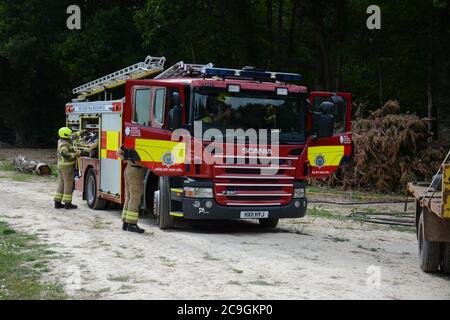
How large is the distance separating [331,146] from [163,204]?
331cm

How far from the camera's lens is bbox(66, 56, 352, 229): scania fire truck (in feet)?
39.6

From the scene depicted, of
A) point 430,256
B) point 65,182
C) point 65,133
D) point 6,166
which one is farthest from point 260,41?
point 430,256

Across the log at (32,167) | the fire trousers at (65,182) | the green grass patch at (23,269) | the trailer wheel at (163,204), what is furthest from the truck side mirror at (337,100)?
the log at (32,167)

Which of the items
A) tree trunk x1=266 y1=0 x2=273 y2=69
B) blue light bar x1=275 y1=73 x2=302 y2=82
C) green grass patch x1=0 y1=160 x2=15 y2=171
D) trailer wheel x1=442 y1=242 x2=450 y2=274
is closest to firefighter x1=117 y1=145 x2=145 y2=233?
blue light bar x1=275 y1=73 x2=302 y2=82

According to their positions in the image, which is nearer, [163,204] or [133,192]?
[133,192]

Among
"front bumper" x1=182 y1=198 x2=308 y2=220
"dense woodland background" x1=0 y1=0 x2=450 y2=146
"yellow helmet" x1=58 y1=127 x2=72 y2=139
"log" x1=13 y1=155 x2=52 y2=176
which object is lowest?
"log" x1=13 y1=155 x2=52 y2=176

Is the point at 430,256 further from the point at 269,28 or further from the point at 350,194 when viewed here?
the point at 269,28

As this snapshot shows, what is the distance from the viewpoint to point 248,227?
45.4ft

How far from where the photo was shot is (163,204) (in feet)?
41.7

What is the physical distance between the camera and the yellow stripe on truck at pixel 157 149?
12.1 meters

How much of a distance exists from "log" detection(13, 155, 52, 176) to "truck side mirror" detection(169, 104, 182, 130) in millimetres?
15355

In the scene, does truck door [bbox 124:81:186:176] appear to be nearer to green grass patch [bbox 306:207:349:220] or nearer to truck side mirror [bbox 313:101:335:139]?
truck side mirror [bbox 313:101:335:139]

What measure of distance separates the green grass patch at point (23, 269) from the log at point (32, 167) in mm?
14533
